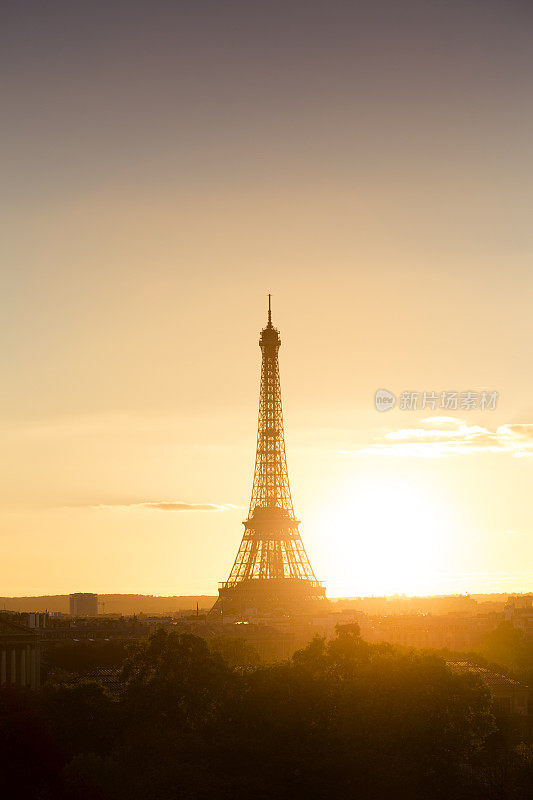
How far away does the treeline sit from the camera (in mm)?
60906

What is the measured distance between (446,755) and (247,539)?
4456 inches

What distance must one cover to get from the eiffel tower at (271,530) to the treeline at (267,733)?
95.2 m

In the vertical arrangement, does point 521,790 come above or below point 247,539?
below

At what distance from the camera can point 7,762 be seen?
196 feet

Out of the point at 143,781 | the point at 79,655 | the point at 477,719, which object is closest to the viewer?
the point at 143,781

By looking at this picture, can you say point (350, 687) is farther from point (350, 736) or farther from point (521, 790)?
point (521, 790)

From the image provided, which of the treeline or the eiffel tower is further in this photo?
the eiffel tower

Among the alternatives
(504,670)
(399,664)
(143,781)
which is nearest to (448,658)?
(504,670)

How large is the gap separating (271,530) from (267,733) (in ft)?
355

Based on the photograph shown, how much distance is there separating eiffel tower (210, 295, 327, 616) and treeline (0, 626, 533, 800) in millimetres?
95213

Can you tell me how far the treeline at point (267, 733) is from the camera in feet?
200

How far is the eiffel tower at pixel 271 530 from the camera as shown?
176 m

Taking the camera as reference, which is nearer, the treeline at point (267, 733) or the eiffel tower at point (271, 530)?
the treeline at point (267, 733)

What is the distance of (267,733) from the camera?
226ft
